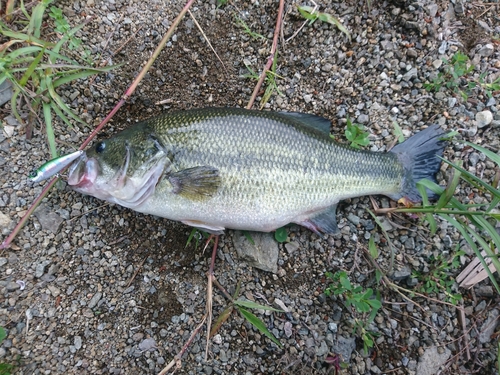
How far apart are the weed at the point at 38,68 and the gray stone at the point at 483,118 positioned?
141 inches

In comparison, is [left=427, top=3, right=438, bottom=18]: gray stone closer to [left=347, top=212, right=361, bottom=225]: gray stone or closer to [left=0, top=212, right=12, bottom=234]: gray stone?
[left=347, top=212, right=361, bottom=225]: gray stone

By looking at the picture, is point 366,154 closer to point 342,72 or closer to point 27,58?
point 342,72

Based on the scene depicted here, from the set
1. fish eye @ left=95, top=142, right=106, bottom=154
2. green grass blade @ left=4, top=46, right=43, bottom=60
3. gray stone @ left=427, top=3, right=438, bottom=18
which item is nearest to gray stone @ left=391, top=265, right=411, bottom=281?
gray stone @ left=427, top=3, right=438, bottom=18

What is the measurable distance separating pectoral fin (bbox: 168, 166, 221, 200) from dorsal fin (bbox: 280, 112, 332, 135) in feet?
3.14

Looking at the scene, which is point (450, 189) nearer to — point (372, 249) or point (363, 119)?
point (372, 249)

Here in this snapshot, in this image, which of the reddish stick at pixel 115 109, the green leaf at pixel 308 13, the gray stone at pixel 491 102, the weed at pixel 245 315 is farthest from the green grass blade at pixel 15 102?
the gray stone at pixel 491 102

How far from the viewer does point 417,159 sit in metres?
3.33

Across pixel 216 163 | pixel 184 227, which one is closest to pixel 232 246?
pixel 184 227

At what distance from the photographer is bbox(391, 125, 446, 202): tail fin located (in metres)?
3.31

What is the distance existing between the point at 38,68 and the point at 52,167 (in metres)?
0.92

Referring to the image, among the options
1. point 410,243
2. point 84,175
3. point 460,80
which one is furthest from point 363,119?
point 84,175

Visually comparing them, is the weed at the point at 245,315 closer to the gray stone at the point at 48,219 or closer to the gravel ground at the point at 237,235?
the gravel ground at the point at 237,235

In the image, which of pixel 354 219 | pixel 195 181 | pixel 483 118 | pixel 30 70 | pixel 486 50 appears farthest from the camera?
pixel 486 50

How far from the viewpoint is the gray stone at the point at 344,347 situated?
10.6 feet
